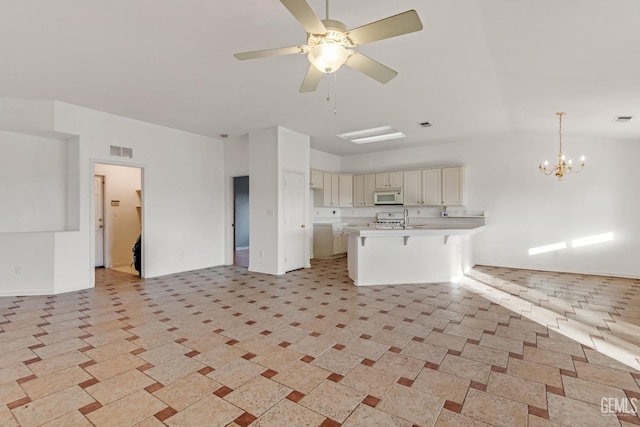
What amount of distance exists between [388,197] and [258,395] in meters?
6.40

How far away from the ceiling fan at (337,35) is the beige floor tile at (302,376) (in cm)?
232

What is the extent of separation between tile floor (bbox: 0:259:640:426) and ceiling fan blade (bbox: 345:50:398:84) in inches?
93.3

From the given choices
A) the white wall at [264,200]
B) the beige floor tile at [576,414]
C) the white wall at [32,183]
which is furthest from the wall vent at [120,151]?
the beige floor tile at [576,414]

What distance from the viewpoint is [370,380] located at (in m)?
2.33

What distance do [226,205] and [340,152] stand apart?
337 centimetres

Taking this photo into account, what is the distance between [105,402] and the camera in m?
2.07

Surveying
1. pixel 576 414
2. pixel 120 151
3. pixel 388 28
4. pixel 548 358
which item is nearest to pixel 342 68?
pixel 388 28

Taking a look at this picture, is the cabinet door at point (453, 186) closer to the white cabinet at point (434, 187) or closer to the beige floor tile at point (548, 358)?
the white cabinet at point (434, 187)

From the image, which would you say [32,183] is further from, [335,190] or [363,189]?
[363,189]

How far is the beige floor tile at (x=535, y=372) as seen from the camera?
7.63ft

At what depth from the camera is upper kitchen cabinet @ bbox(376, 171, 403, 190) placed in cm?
778

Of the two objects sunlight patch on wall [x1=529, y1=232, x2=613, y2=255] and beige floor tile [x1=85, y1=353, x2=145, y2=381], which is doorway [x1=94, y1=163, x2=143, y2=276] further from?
sunlight patch on wall [x1=529, y1=232, x2=613, y2=255]

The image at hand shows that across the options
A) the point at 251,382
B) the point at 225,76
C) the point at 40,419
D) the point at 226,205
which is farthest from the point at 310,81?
the point at 226,205

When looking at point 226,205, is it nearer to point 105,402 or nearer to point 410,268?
point 410,268
